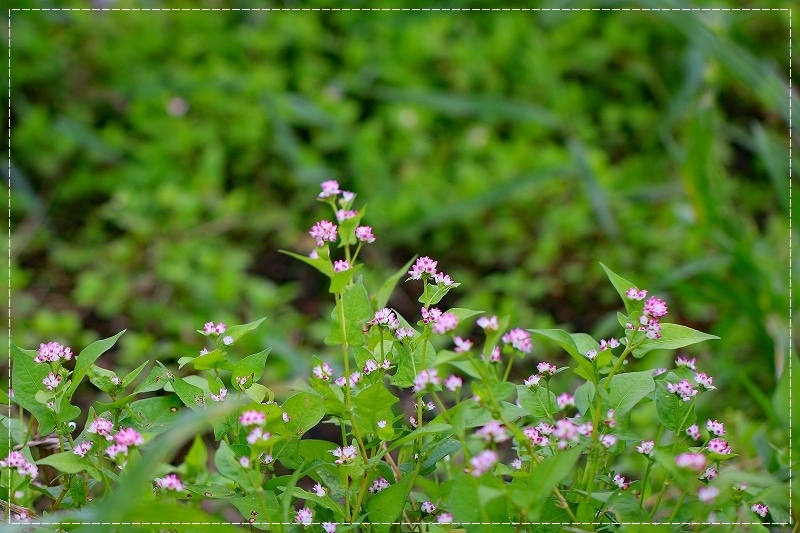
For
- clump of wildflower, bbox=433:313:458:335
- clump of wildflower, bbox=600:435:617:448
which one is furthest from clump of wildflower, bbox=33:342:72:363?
clump of wildflower, bbox=600:435:617:448

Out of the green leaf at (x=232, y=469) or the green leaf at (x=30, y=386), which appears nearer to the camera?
the green leaf at (x=232, y=469)

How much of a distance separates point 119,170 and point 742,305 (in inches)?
65.9

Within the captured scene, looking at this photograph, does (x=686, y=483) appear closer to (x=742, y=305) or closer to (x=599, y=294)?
(x=742, y=305)

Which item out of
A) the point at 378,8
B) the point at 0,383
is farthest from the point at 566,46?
the point at 0,383

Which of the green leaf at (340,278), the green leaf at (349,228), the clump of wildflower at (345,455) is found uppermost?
the green leaf at (349,228)

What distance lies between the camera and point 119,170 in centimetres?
232

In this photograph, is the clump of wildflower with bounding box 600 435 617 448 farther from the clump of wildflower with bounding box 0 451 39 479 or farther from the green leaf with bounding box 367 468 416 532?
the clump of wildflower with bounding box 0 451 39 479

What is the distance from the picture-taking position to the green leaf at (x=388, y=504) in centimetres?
70

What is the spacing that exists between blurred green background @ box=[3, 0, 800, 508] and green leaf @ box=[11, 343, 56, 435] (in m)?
0.92

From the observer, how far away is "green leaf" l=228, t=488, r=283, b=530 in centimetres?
69

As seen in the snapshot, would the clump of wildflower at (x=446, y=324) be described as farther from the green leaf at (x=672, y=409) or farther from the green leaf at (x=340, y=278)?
the green leaf at (x=672, y=409)

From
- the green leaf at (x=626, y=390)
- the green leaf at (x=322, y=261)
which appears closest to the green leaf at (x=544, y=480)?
the green leaf at (x=626, y=390)

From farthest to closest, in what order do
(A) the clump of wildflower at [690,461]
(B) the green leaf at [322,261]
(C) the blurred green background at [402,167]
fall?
(C) the blurred green background at [402,167] → (B) the green leaf at [322,261] → (A) the clump of wildflower at [690,461]

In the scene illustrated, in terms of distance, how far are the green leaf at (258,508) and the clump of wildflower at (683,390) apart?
0.37m
